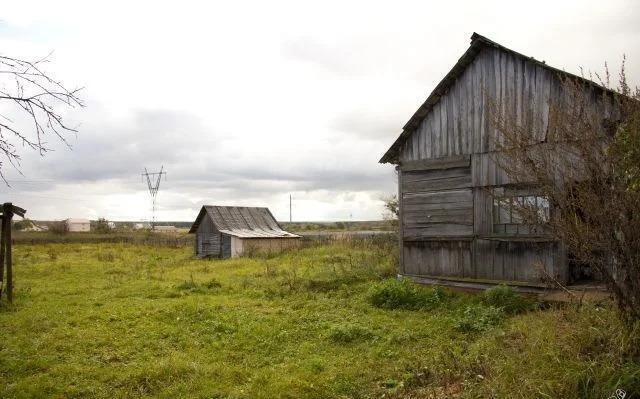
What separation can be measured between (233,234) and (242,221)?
12.2ft

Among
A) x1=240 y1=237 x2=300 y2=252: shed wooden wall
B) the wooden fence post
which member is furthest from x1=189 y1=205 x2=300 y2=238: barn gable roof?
the wooden fence post

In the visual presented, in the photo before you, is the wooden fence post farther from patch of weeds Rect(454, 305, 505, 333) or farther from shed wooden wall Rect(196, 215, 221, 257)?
shed wooden wall Rect(196, 215, 221, 257)

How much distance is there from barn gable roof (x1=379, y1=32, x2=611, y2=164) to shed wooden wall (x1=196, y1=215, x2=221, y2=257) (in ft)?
64.1

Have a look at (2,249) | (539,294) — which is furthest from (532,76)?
(2,249)

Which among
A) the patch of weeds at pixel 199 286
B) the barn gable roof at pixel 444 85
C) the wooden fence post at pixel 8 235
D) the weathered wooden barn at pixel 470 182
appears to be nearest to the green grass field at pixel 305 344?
the patch of weeds at pixel 199 286

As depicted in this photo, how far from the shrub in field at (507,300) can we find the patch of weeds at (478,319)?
0.37 m

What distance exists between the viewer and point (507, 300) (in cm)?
1123

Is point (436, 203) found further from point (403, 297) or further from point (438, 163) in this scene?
point (403, 297)

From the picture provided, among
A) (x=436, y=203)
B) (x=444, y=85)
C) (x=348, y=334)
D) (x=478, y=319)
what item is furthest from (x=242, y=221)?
(x=478, y=319)

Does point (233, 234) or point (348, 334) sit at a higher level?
point (233, 234)

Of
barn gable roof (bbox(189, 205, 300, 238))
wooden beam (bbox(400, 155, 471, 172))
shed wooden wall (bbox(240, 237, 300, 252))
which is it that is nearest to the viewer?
wooden beam (bbox(400, 155, 471, 172))

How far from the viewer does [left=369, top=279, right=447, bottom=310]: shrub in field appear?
12.3 m

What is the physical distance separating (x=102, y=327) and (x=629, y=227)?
1009 centimetres

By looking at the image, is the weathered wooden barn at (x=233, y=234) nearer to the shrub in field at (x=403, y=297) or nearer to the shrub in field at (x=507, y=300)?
the shrub in field at (x=403, y=297)
